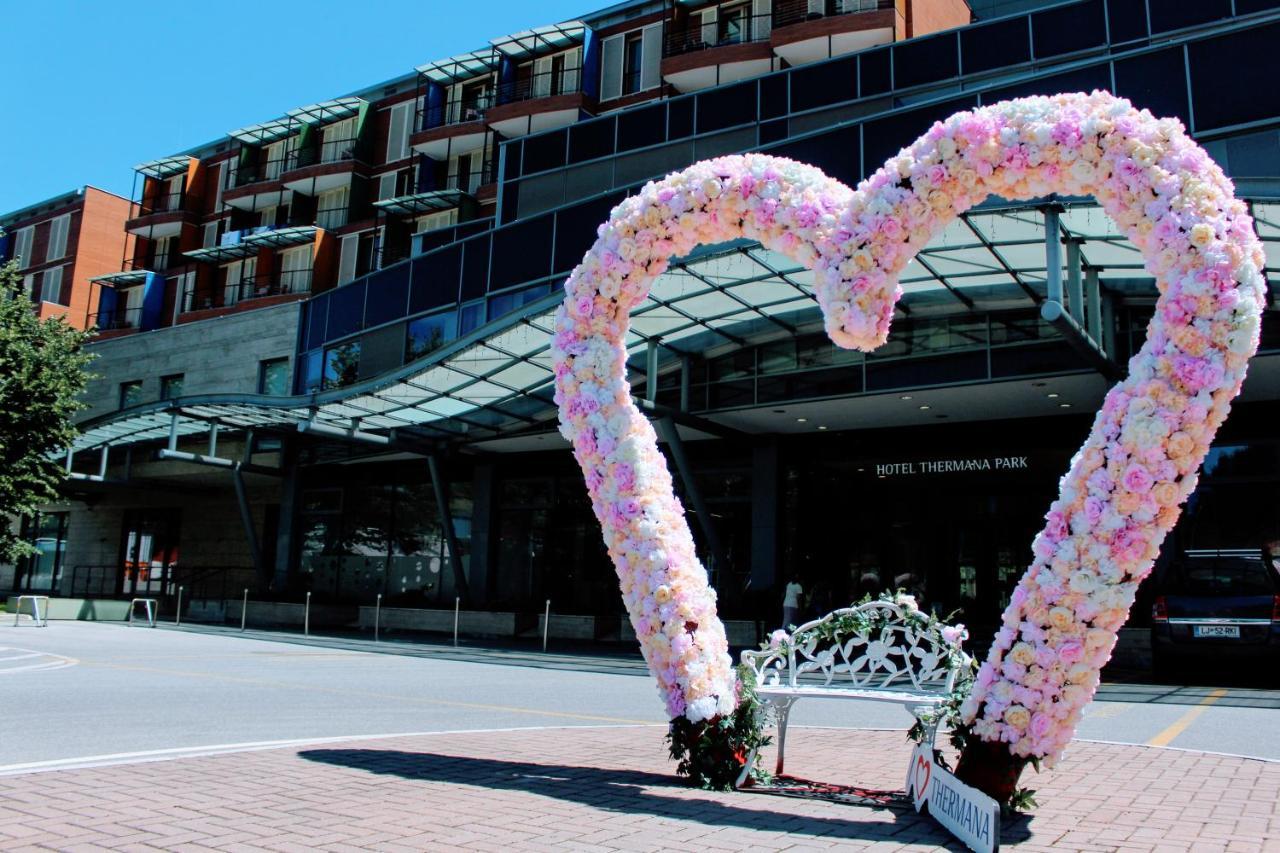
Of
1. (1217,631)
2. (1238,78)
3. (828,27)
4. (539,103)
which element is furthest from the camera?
(539,103)

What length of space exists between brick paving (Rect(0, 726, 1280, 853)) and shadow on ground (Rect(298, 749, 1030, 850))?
0.01 metres

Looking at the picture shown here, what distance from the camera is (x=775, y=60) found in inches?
1335

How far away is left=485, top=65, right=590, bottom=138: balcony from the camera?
128 ft

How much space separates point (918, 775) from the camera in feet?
18.3

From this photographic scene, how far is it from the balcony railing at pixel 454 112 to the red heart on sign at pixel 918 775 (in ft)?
133

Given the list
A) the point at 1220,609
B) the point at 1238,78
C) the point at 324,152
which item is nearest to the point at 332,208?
the point at 324,152

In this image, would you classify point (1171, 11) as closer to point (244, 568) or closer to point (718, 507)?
point (718, 507)

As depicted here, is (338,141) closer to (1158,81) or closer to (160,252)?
(160,252)

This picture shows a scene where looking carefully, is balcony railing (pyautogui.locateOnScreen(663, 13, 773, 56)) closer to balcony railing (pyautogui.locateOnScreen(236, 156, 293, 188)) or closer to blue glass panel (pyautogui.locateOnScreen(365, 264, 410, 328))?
blue glass panel (pyautogui.locateOnScreen(365, 264, 410, 328))

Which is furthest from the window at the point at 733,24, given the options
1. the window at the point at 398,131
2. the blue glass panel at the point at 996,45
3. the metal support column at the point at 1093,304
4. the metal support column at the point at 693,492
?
the metal support column at the point at 1093,304

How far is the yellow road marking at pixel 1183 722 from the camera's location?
28.3 ft

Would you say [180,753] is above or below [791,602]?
below

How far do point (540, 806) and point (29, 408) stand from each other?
2639 centimetres

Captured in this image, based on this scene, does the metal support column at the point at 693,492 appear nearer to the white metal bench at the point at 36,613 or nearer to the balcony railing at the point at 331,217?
the white metal bench at the point at 36,613
